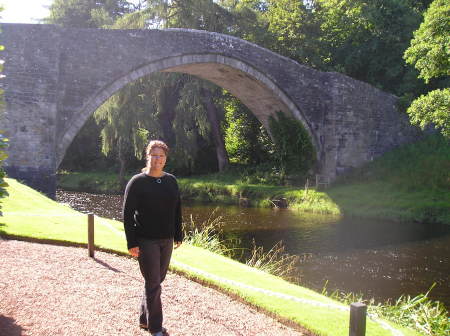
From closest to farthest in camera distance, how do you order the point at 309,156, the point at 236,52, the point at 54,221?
the point at 54,221, the point at 236,52, the point at 309,156

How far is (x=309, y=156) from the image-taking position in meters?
18.1

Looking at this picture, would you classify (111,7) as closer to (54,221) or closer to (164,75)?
(164,75)

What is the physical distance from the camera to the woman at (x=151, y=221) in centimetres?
353

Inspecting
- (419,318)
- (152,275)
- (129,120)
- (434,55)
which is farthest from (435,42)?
(129,120)

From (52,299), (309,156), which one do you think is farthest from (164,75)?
(52,299)

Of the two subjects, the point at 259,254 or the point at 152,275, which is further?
the point at 259,254

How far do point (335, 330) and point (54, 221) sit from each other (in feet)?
16.8

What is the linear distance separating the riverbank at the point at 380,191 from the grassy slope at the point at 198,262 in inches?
349

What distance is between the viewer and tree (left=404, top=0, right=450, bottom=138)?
10.7 metres

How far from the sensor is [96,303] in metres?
4.22

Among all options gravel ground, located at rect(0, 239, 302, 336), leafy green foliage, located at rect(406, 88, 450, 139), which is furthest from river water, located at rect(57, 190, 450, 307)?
gravel ground, located at rect(0, 239, 302, 336)

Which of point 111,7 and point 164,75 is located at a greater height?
point 111,7

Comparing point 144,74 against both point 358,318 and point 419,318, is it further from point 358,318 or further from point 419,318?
point 358,318

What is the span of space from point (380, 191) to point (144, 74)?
8.53 meters
